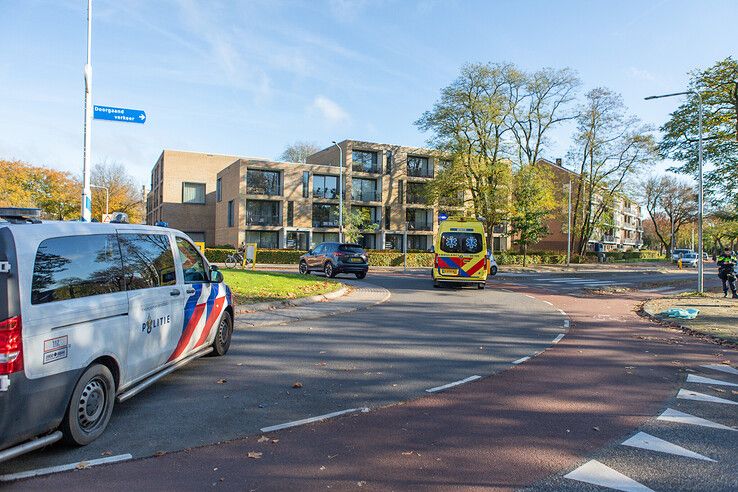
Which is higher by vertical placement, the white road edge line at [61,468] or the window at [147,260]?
the window at [147,260]

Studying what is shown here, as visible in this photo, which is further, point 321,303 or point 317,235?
point 317,235

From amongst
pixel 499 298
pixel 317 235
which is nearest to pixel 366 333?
pixel 499 298

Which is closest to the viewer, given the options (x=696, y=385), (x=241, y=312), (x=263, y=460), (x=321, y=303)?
(x=263, y=460)

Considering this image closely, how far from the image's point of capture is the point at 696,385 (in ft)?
19.9

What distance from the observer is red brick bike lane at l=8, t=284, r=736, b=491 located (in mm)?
3396

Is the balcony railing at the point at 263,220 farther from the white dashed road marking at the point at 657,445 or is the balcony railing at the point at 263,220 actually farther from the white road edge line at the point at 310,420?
the white dashed road marking at the point at 657,445

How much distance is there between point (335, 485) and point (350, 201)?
159 feet

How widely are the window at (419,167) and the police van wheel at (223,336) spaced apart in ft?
162

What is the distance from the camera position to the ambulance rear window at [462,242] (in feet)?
62.1

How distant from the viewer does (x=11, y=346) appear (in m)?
3.34

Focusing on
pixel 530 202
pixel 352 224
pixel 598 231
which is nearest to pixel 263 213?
pixel 352 224

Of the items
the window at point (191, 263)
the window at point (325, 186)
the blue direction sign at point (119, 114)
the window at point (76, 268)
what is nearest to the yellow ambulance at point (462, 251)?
the blue direction sign at point (119, 114)

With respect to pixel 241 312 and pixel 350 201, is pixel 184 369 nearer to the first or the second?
pixel 241 312

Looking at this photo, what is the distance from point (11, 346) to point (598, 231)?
84.2 m
